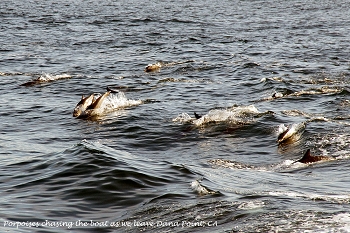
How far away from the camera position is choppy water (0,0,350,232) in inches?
296

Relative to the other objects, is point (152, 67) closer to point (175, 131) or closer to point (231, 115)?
point (231, 115)

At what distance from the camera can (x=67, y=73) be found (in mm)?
19844

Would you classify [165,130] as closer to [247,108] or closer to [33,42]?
[247,108]

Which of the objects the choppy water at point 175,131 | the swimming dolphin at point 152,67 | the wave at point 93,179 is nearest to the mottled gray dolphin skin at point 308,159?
the choppy water at point 175,131

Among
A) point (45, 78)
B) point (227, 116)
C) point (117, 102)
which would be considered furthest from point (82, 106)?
point (45, 78)

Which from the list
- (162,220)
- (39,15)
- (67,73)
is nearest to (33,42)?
(67,73)

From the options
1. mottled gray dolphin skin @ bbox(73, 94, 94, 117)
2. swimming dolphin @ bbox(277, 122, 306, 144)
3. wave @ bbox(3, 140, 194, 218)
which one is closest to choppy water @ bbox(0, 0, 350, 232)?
wave @ bbox(3, 140, 194, 218)

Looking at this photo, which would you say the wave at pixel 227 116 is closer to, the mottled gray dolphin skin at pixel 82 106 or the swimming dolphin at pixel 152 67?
the mottled gray dolphin skin at pixel 82 106

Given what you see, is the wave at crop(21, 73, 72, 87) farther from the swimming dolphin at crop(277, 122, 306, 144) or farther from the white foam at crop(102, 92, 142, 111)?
A: the swimming dolphin at crop(277, 122, 306, 144)

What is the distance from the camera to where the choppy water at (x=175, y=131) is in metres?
7.51

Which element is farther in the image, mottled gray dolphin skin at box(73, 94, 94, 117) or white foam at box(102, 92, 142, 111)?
white foam at box(102, 92, 142, 111)

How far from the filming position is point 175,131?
12.9m

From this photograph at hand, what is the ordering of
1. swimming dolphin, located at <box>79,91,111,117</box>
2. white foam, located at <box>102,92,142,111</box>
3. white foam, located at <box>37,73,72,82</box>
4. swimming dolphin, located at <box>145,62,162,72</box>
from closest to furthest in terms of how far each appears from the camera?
swimming dolphin, located at <box>79,91,111,117</box> → white foam, located at <box>102,92,142,111</box> → white foam, located at <box>37,73,72,82</box> → swimming dolphin, located at <box>145,62,162,72</box>

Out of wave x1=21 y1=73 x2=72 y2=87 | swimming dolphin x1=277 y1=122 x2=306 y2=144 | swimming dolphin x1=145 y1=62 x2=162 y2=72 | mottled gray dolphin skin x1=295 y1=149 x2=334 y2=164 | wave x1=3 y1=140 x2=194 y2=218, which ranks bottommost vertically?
swimming dolphin x1=145 y1=62 x2=162 y2=72
